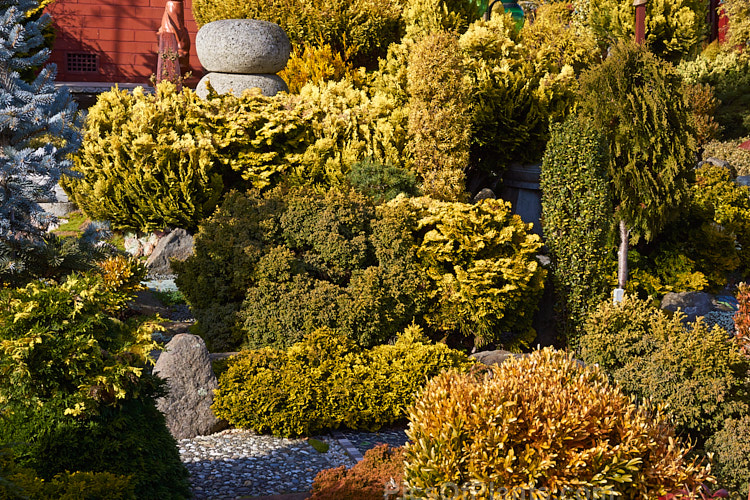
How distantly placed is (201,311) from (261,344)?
89 centimetres

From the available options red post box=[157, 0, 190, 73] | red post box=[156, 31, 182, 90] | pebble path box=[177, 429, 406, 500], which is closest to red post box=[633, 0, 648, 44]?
pebble path box=[177, 429, 406, 500]

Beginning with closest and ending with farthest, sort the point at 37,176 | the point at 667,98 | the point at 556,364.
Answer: the point at 556,364
the point at 37,176
the point at 667,98

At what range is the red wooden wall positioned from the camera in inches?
707

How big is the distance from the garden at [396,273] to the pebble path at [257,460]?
0.72ft

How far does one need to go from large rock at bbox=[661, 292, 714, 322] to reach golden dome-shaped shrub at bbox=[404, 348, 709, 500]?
5.45m

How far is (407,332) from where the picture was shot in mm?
7125

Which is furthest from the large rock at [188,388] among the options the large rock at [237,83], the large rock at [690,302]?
the large rock at [690,302]

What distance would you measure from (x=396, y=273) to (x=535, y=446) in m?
3.61

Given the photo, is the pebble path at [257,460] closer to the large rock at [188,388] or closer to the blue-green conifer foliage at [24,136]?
the large rock at [188,388]

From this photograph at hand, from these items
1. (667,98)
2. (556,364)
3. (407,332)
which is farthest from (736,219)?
(556,364)

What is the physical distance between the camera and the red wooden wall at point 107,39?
1795 cm

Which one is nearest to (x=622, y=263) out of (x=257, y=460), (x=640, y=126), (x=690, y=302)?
(x=690, y=302)

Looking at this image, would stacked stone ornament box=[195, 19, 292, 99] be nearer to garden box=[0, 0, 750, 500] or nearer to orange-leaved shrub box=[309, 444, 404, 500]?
garden box=[0, 0, 750, 500]

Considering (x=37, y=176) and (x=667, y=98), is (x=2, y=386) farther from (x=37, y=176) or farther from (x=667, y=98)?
(x=667, y=98)
